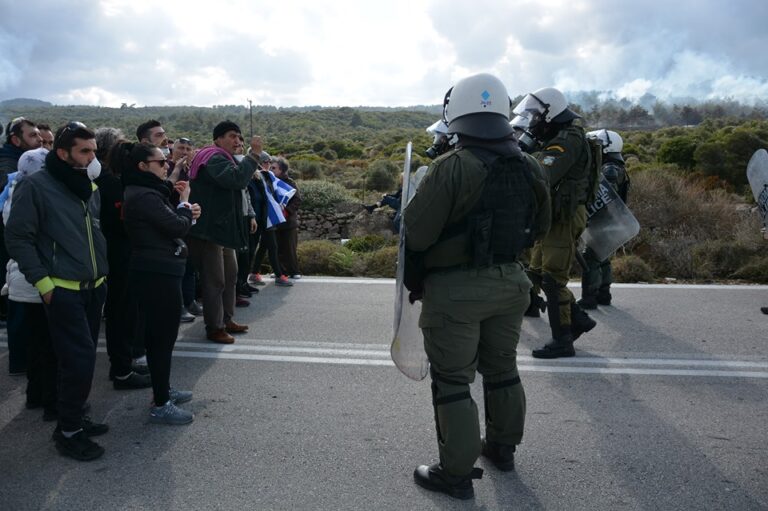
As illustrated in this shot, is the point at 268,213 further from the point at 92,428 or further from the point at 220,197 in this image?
the point at 92,428

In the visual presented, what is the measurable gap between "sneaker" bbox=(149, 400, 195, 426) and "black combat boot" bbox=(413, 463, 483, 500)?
1.58m

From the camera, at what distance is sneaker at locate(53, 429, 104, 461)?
3617 mm

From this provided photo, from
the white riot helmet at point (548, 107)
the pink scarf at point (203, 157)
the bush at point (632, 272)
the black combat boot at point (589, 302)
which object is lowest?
the black combat boot at point (589, 302)

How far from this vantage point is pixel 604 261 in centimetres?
687

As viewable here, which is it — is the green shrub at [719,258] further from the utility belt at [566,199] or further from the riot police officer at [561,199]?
the utility belt at [566,199]

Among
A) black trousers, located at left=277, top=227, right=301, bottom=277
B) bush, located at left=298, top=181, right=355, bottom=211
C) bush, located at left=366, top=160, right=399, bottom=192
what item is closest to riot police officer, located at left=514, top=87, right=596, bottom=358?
black trousers, located at left=277, top=227, right=301, bottom=277

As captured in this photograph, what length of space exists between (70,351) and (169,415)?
75 centimetres

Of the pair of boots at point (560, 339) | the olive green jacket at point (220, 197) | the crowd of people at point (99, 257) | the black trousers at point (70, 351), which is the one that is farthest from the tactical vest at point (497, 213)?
the olive green jacket at point (220, 197)

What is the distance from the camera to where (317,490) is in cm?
330

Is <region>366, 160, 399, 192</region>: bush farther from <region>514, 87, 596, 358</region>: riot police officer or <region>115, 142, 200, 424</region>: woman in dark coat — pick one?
<region>115, 142, 200, 424</region>: woman in dark coat

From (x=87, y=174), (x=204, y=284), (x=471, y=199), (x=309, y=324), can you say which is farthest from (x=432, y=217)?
(x=309, y=324)

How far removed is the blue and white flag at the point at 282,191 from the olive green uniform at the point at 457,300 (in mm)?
5006

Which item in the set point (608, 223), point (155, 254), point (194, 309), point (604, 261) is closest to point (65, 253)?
point (155, 254)

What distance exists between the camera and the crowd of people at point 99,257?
363 centimetres
